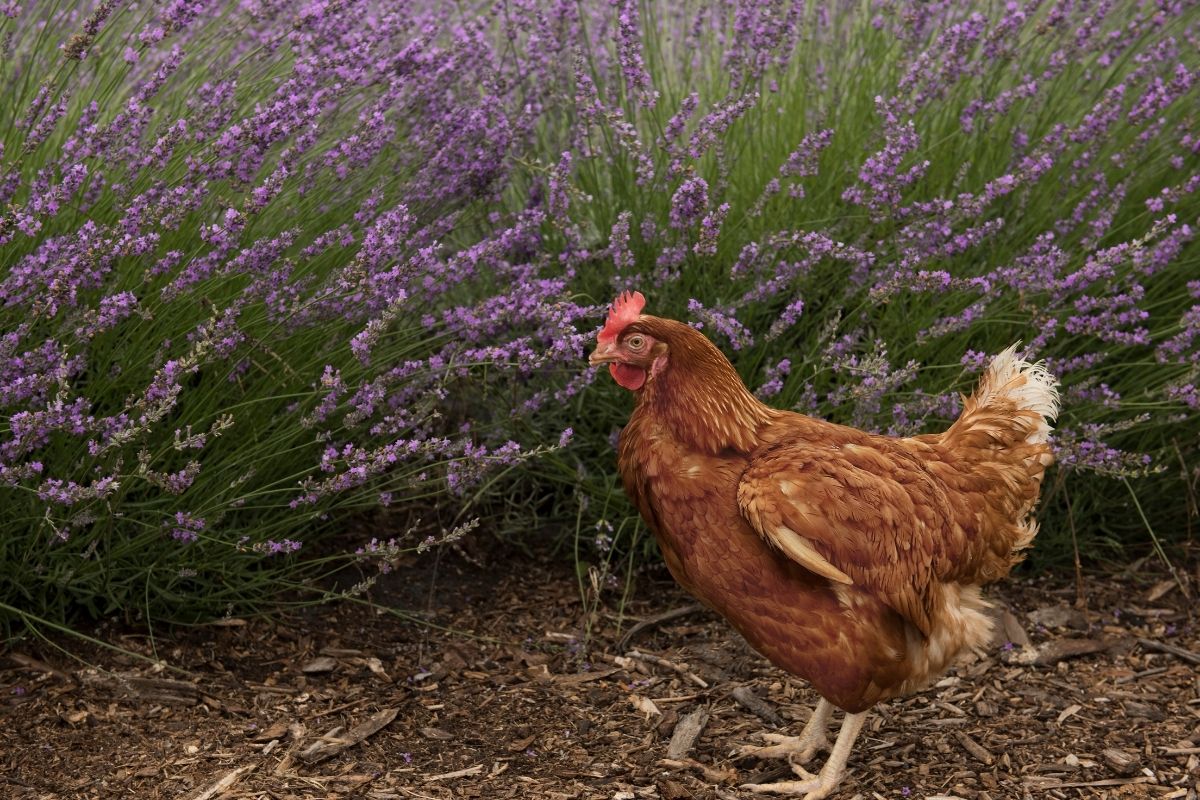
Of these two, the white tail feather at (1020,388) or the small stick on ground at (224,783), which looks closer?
the small stick on ground at (224,783)

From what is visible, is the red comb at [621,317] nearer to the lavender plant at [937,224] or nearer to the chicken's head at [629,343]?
the chicken's head at [629,343]

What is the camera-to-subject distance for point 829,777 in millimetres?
3094

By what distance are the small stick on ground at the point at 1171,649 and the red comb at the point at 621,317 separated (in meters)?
1.96

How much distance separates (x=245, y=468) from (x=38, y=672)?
2.40 feet

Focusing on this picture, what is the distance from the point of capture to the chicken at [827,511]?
2.86 m

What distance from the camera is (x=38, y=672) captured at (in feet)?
10.8

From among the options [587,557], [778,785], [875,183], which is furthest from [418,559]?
[875,183]

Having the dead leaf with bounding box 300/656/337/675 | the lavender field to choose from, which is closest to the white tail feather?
the lavender field

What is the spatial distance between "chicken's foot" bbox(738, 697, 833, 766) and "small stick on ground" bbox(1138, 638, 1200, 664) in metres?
1.16

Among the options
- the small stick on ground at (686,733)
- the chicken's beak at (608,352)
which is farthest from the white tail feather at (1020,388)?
the small stick on ground at (686,733)

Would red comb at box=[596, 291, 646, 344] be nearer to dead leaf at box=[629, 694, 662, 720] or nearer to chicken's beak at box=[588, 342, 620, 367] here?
chicken's beak at box=[588, 342, 620, 367]

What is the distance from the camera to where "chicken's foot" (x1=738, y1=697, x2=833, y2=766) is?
3.24 metres

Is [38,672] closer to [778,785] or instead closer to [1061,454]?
[778,785]

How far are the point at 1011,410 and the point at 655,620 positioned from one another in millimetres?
1263
